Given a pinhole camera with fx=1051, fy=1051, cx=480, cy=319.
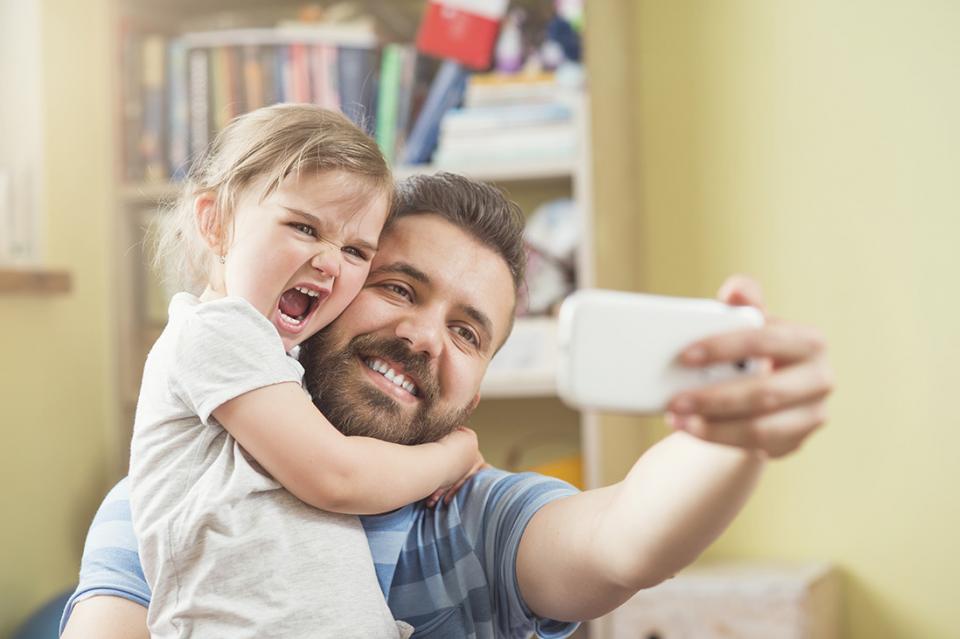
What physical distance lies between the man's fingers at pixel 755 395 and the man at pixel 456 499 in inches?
6.1

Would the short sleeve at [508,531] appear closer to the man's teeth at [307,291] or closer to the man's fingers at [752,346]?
the man's teeth at [307,291]

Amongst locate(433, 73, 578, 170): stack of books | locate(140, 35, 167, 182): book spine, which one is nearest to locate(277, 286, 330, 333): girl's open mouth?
locate(433, 73, 578, 170): stack of books

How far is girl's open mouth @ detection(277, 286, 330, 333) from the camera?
1102mm

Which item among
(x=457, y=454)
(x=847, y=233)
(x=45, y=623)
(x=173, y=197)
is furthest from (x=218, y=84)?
(x=457, y=454)

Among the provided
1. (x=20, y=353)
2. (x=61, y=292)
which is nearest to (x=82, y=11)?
(x=61, y=292)

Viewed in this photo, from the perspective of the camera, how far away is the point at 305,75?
8.47ft

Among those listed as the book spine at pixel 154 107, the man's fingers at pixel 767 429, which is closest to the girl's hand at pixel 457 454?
the man's fingers at pixel 767 429

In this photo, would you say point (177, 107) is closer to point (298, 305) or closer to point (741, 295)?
point (298, 305)

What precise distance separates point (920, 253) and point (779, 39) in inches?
25.0

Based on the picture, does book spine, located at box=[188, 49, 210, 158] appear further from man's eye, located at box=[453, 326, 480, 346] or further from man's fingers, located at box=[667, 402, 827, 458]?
man's fingers, located at box=[667, 402, 827, 458]

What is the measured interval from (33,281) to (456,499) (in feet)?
5.54

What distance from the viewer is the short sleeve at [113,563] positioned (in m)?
1.10

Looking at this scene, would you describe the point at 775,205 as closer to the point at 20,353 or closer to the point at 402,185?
the point at 402,185

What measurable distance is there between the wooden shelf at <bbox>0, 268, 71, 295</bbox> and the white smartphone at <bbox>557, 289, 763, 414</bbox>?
200 cm
